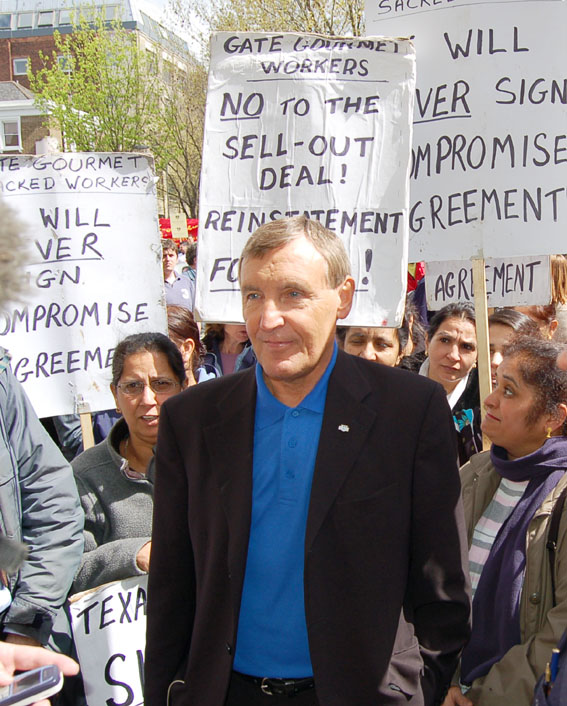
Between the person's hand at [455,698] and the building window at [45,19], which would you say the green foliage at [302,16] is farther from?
the building window at [45,19]

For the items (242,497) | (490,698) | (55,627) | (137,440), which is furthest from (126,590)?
(490,698)

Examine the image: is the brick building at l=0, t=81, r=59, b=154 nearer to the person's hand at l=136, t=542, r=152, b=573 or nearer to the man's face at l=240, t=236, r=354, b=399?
the person's hand at l=136, t=542, r=152, b=573

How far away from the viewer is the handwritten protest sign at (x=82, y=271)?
3479 millimetres

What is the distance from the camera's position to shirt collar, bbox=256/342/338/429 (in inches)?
76.0

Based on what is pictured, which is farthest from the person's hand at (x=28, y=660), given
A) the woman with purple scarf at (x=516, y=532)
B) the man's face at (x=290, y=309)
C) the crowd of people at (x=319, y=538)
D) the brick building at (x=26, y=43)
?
the brick building at (x=26, y=43)

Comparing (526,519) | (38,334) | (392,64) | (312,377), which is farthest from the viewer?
(38,334)

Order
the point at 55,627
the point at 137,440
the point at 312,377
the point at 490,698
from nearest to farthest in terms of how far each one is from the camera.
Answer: the point at 312,377 < the point at 490,698 < the point at 55,627 < the point at 137,440

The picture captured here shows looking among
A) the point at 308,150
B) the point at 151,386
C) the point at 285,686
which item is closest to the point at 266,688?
the point at 285,686

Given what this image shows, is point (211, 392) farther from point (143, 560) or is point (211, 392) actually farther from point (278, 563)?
point (143, 560)

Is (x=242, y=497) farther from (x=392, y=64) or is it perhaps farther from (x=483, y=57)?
(x=483, y=57)

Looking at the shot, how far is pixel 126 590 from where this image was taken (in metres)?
2.63

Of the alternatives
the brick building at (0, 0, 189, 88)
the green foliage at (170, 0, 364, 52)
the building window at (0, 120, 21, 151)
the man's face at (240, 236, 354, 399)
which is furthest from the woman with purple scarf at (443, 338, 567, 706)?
the brick building at (0, 0, 189, 88)

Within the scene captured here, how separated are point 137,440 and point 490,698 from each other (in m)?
1.55

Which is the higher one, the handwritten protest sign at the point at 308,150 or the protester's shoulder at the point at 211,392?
the handwritten protest sign at the point at 308,150
